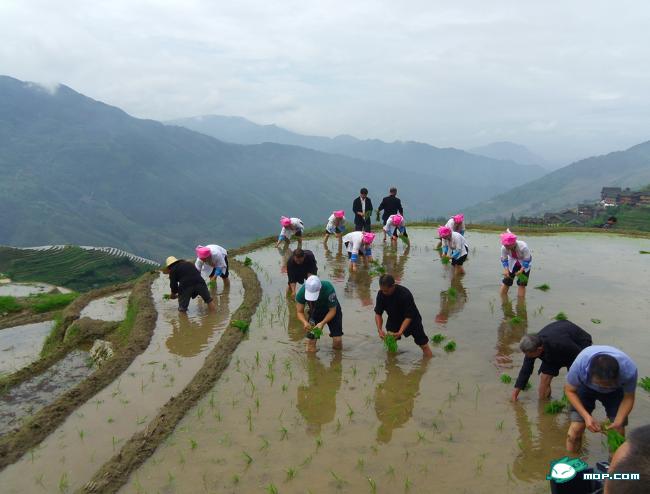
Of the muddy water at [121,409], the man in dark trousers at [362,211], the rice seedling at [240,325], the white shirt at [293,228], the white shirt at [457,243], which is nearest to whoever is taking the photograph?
the muddy water at [121,409]

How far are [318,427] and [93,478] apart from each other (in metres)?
2.51

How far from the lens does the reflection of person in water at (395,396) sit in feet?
19.4

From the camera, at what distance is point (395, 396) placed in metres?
6.61

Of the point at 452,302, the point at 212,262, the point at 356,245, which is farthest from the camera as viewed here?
the point at 356,245

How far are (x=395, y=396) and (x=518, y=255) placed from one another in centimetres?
545

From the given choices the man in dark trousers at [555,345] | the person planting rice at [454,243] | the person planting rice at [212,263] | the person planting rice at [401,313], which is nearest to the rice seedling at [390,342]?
the person planting rice at [401,313]

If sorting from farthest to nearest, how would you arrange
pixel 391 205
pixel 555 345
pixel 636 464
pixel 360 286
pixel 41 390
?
1. pixel 391 205
2. pixel 360 286
3. pixel 41 390
4. pixel 555 345
5. pixel 636 464

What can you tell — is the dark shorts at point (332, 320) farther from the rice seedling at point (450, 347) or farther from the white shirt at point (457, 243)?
the white shirt at point (457, 243)

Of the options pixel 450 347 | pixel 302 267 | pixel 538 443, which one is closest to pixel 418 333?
pixel 450 347

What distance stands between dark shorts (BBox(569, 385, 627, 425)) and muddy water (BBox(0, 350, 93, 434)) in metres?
7.53

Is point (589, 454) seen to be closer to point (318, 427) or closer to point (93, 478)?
point (318, 427)

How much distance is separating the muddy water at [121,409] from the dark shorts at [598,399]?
5193 millimetres

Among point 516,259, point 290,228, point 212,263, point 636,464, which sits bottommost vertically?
point 212,263

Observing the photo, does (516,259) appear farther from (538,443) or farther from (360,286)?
(538,443)
